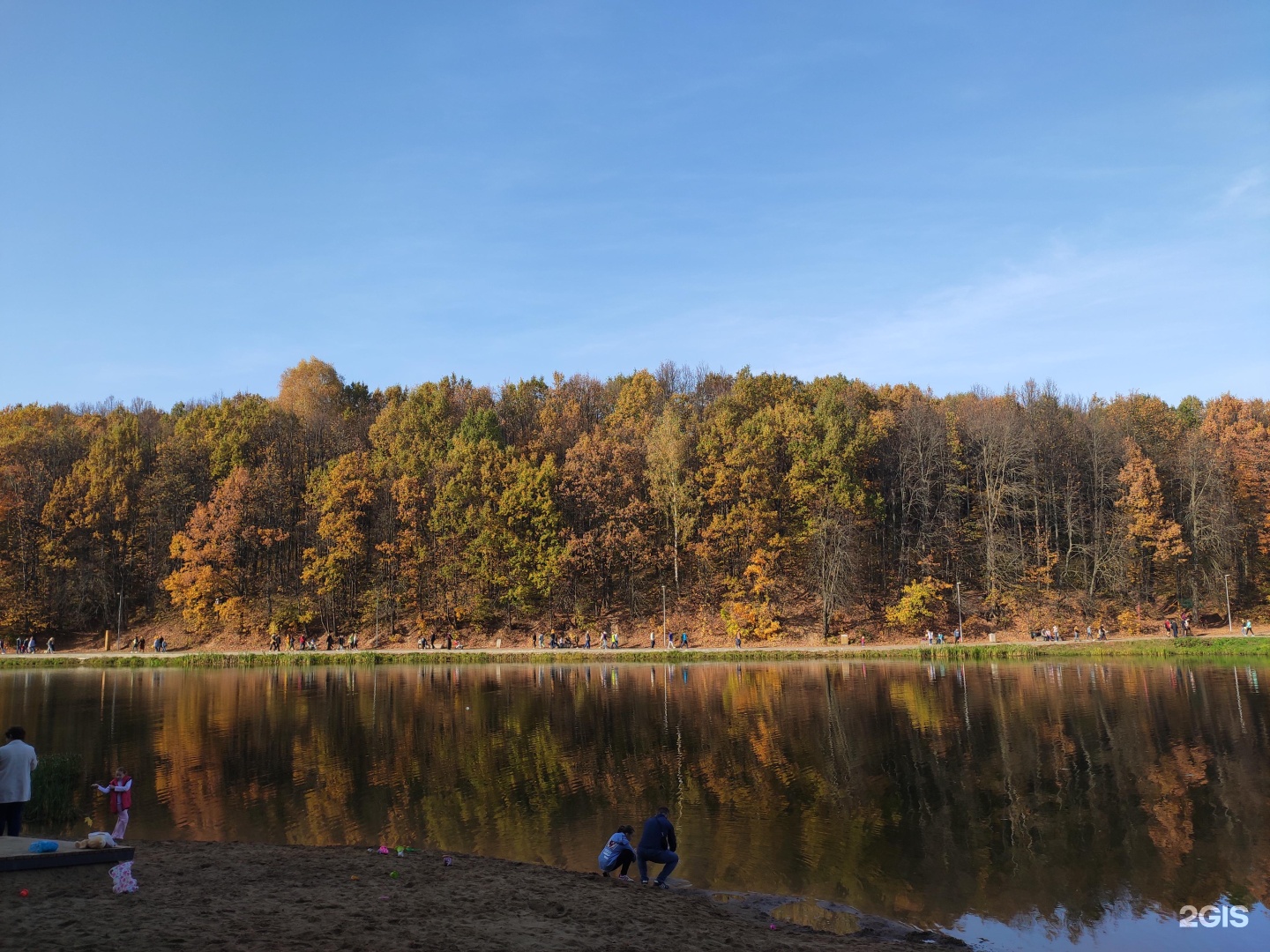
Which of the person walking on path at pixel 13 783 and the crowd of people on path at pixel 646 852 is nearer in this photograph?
the person walking on path at pixel 13 783

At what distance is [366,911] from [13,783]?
7.09 meters

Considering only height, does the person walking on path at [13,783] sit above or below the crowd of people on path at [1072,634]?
above

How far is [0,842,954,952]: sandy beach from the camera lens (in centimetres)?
931

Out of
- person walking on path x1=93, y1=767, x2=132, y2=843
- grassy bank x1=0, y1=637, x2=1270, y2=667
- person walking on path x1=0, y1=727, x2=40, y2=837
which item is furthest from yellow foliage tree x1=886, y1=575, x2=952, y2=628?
person walking on path x1=0, y1=727, x2=40, y2=837

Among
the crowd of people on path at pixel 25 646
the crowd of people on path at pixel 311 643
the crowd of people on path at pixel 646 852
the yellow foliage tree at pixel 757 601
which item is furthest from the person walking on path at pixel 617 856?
the crowd of people on path at pixel 25 646

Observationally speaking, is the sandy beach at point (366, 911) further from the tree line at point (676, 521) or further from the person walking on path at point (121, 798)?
the tree line at point (676, 521)

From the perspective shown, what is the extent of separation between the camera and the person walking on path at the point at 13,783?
527 inches

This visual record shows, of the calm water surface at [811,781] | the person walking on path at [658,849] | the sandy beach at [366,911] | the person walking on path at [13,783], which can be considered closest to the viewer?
the sandy beach at [366,911]

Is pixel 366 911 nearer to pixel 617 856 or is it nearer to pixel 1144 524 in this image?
pixel 617 856

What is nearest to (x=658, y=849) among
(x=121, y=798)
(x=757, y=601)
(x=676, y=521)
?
(x=121, y=798)

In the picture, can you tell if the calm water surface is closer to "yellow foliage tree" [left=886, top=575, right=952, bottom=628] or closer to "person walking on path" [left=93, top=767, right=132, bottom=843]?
"person walking on path" [left=93, top=767, right=132, bottom=843]

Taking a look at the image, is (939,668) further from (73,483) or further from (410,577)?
(73,483)

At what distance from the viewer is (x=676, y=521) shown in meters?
70.2

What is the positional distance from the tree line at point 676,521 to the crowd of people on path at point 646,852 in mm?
49300
